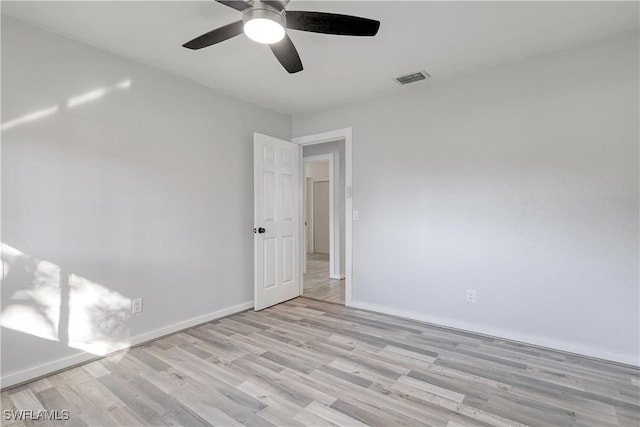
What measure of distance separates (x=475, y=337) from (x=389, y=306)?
2.96 feet

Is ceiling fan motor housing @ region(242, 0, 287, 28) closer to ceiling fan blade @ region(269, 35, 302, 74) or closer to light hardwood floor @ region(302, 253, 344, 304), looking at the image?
ceiling fan blade @ region(269, 35, 302, 74)

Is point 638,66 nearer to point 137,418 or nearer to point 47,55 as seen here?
point 137,418

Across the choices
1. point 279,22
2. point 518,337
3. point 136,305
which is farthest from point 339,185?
point 279,22

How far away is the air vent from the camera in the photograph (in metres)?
2.97

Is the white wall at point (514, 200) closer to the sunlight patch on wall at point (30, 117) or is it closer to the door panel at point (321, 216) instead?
the sunlight patch on wall at point (30, 117)

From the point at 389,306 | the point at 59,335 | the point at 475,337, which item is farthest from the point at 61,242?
the point at 475,337

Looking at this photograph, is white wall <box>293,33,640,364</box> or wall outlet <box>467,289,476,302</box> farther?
wall outlet <box>467,289,476,302</box>

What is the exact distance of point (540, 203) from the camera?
264 cm

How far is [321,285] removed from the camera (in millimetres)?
4828

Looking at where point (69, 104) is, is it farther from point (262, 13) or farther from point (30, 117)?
point (262, 13)

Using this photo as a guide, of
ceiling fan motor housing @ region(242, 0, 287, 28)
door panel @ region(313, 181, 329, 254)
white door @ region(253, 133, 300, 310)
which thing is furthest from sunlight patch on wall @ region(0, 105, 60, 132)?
door panel @ region(313, 181, 329, 254)

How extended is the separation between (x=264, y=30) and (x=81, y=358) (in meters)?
2.65

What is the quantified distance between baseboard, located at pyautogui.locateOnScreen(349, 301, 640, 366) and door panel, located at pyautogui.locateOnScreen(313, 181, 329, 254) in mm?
4548

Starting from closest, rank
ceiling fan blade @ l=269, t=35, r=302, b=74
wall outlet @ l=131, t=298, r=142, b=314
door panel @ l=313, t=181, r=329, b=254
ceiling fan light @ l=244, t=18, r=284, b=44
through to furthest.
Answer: ceiling fan light @ l=244, t=18, r=284, b=44, ceiling fan blade @ l=269, t=35, r=302, b=74, wall outlet @ l=131, t=298, r=142, b=314, door panel @ l=313, t=181, r=329, b=254
